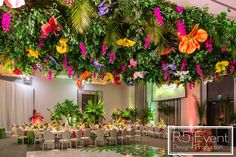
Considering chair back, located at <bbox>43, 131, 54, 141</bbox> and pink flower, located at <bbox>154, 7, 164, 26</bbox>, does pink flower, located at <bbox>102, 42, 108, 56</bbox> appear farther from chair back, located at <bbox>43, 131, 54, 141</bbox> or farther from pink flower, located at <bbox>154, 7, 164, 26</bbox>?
chair back, located at <bbox>43, 131, 54, 141</bbox>

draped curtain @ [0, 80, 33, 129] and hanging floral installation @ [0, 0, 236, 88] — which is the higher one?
hanging floral installation @ [0, 0, 236, 88]

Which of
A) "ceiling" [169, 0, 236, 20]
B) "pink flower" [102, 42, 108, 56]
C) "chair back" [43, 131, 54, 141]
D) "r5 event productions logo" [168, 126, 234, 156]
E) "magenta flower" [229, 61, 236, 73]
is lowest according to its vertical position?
"r5 event productions logo" [168, 126, 234, 156]

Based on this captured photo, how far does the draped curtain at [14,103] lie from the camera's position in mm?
17375

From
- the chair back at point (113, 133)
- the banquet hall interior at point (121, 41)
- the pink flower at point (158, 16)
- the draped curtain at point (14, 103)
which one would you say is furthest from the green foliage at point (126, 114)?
the pink flower at point (158, 16)

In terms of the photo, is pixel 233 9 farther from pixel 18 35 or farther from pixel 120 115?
pixel 120 115

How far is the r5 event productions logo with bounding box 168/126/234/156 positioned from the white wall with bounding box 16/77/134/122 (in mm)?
7505

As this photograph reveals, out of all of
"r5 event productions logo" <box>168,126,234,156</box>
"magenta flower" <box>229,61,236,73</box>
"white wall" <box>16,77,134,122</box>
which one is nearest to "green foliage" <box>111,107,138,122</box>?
"white wall" <box>16,77,134,122</box>

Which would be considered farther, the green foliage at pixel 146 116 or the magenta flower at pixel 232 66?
the green foliage at pixel 146 116

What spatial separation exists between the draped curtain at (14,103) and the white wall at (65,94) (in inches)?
26.0

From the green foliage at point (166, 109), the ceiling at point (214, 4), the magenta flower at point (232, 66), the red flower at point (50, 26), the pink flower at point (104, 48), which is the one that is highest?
the ceiling at point (214, 4)

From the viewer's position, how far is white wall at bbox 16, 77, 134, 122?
2077cm

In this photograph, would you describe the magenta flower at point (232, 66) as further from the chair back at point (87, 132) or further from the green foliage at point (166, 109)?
the green foliage at point (166, 109)

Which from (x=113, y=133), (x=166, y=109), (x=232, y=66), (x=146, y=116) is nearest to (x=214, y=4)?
(x=232, y=66)

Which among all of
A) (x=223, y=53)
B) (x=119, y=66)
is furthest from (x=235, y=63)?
(x=119, y=66)
